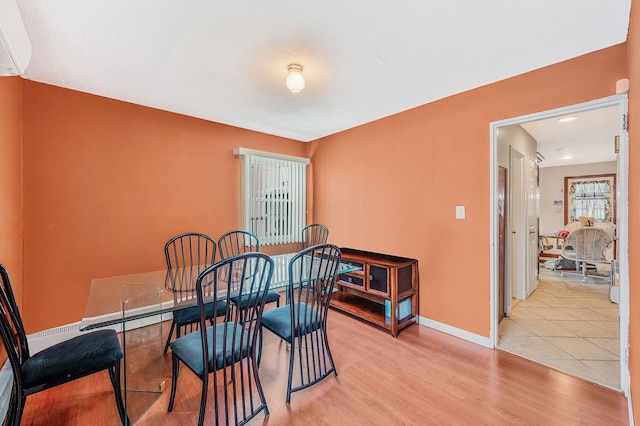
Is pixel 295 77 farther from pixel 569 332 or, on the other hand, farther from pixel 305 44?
pixel 569 332

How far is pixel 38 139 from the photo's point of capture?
2373 millimetres

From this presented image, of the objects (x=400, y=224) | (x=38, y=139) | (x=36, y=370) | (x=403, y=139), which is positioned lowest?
(x=36, y=370)

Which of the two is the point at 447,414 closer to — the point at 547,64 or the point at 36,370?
the point at 36,370

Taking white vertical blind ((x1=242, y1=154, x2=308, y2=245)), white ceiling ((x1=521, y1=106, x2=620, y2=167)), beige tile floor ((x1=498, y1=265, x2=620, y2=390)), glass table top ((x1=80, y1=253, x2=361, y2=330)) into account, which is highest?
white ceiling ((x1=521, y1=106, x2=620, y2=167))

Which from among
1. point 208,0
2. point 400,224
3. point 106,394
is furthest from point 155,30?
point 400,224

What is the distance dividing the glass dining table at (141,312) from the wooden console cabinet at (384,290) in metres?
0.51

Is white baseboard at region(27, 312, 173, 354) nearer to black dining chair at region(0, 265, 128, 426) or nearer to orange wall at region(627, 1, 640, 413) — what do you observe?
black dining chair at region(0, 265, 128, 426)

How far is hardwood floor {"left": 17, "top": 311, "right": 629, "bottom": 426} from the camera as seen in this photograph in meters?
1.63

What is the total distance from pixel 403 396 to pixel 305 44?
246cm

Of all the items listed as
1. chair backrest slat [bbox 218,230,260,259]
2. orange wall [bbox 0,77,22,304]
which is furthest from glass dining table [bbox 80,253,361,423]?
orange wall [bbox 0,77,22,304]

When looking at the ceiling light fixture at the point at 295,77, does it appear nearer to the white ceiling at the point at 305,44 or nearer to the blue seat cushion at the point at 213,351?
the white ceiling at the point at 305,44

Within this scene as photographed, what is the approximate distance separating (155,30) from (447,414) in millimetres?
3000

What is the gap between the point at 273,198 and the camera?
12.8 ft

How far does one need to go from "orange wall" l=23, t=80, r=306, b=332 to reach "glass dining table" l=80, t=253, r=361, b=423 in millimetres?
699
